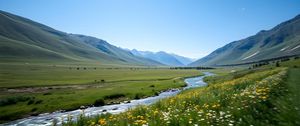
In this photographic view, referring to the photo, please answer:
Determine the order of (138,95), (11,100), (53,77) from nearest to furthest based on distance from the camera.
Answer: (11,100), (138,95), (53,77)

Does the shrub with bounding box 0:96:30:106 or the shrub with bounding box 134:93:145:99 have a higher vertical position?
the shrub with bounding box 0:96:30:106

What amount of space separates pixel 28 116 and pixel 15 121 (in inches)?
120

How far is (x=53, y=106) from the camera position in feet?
151

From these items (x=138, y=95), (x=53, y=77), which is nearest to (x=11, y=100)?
(x=138, y=95)

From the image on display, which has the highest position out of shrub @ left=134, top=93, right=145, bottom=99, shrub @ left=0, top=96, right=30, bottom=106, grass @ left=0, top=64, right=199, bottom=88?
grass @ left=0, top=64, right=199, bottom=88

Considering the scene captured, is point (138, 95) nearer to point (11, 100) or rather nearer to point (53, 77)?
point (11, 100)

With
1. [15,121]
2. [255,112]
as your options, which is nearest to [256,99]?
[255,112]

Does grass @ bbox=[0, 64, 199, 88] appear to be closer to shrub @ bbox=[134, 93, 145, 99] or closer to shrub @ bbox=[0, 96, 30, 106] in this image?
shrub @ bbox=[0, 96, 30, 106]

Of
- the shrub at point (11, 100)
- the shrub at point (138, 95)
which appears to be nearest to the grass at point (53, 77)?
the shrub at point (11, 100)

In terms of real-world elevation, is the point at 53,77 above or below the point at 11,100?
above

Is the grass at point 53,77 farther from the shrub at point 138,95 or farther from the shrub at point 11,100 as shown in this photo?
the shrub at point 138,95

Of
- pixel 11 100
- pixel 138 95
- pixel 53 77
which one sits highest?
pixel 53 77

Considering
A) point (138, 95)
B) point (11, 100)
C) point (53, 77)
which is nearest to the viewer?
point (11, 100)

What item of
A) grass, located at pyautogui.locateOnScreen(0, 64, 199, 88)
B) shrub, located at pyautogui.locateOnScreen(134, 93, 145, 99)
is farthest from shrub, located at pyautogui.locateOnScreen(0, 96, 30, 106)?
grass, located at pyautogui.locateOnScreen(0, 64, 199, 88)
